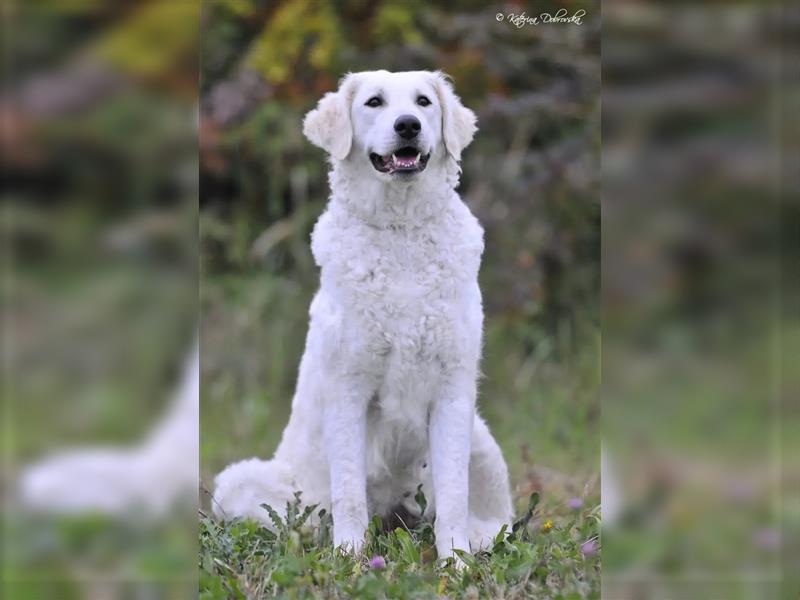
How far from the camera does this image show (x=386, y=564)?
3154 millimetres

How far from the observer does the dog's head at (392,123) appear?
3.21m

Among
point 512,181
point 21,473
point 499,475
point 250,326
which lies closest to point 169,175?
point 21,473

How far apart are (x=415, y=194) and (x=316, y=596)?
143cm

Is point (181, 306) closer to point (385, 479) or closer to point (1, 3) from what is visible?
point (1, 3)

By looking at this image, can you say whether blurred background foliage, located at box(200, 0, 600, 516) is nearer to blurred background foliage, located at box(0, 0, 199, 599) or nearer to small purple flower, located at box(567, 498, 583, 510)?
small purple flower, located at box(567, 498, 583, 510)

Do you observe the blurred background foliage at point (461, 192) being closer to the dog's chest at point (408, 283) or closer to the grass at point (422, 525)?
the grass at point (422, 525)

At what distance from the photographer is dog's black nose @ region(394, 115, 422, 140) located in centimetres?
316

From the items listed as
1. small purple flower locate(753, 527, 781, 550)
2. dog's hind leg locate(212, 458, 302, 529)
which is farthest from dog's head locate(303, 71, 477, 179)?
small purple flower locate(753, 527, 781, 550)

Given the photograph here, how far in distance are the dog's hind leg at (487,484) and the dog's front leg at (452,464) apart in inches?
9.9

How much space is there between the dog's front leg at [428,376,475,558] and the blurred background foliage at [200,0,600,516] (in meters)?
1.18

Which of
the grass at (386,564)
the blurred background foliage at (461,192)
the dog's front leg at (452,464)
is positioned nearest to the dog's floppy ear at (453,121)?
the dog's front leg at (452,464)

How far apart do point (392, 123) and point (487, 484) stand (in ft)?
4.69

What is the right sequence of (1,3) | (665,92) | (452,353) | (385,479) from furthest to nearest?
(385,479) → (452,353) → (665,92) → (1,3)

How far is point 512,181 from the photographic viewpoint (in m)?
5.48
